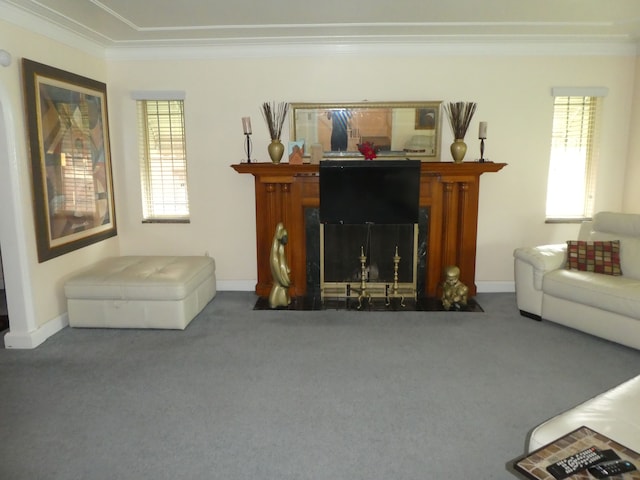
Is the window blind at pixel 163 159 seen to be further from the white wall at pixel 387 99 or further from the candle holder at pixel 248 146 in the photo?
the candle holder at pixel 248 146

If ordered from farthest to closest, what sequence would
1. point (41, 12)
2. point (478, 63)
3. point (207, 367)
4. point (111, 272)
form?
point (478, 63)
point (111, 272)
point (41, 12)
point (207, 367)

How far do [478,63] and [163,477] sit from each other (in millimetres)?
4440

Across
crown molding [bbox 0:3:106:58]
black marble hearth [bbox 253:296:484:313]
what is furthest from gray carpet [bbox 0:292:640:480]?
crown molding [bbox 0:3:106:58]

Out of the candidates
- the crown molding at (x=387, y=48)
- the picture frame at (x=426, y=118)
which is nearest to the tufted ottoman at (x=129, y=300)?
the crown molding at (x=387, y=48)

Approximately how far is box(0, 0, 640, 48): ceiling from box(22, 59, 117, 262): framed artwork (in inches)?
19.9

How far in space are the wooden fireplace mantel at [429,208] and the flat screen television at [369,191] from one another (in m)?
0.21

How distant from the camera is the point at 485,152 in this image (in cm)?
491

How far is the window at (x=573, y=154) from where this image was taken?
4.88 metres

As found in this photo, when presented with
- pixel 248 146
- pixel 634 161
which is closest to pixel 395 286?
pixel 248 146

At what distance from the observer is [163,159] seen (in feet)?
16.6

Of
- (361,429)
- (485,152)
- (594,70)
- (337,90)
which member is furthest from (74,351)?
(594,70)

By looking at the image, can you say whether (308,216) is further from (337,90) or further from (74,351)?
(74,351)

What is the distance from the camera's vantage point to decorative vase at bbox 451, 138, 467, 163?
15.0ft

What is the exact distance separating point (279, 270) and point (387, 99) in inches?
79.0
